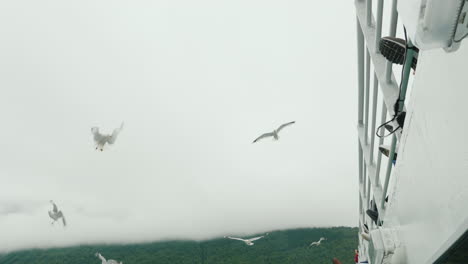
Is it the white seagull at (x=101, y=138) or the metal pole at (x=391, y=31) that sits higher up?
the white seagull at (x=101, y=138)

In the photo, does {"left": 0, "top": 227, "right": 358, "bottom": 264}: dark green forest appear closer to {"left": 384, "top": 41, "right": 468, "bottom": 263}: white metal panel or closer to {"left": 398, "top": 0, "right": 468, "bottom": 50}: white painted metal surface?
{"left": 384, "top": 41, "right": 468, "bottom": 263}: white metal panel

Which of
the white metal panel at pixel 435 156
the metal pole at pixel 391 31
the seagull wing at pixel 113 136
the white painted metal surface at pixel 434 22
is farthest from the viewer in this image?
the seagull wing at pixel 113 136

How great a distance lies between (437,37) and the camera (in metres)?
1.12

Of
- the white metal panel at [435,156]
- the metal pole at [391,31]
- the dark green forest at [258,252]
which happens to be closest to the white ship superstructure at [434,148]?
the white metal panel at [435,156]

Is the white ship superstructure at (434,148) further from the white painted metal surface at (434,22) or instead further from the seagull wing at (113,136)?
the seagull wing at (113,136)

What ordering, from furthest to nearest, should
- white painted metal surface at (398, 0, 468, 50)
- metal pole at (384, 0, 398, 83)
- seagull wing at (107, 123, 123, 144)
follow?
seagull wing at (107, 123, 123, 144) < metal pole at (384, 0, 398, 83) < white painted metal surface at (398, 0, 468, 50)

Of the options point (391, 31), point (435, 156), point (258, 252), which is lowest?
point (258, 252)

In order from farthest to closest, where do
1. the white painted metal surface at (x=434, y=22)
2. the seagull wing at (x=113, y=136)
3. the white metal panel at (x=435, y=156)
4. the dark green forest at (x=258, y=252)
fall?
the dark green forest at (x=258, y=252)
the seagull wing at (x=113, y=136)
the white metal panel at (x=435, y=156)
the white painted metal surface at (x=434, y=22)

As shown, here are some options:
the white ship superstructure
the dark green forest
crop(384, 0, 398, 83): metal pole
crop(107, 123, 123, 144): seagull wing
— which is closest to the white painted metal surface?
the white ship superstructure

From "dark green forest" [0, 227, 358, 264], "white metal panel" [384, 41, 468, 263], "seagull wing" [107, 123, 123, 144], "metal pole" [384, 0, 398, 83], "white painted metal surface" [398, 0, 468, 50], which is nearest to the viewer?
"white painted metal surface" [398, 0, 468, 50]

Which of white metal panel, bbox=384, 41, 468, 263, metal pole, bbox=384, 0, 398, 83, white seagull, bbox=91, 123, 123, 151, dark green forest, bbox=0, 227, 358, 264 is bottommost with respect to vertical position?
dark green forest, bbox=0, 227, 358, 264

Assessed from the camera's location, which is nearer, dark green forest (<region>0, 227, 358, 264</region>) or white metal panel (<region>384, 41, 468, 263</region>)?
white metal panel (<region>384, 41, 468, 263</region>)

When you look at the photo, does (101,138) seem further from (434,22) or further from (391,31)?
(434,22)

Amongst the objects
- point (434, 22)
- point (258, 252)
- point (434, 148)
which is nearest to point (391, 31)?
point (434, 148)
